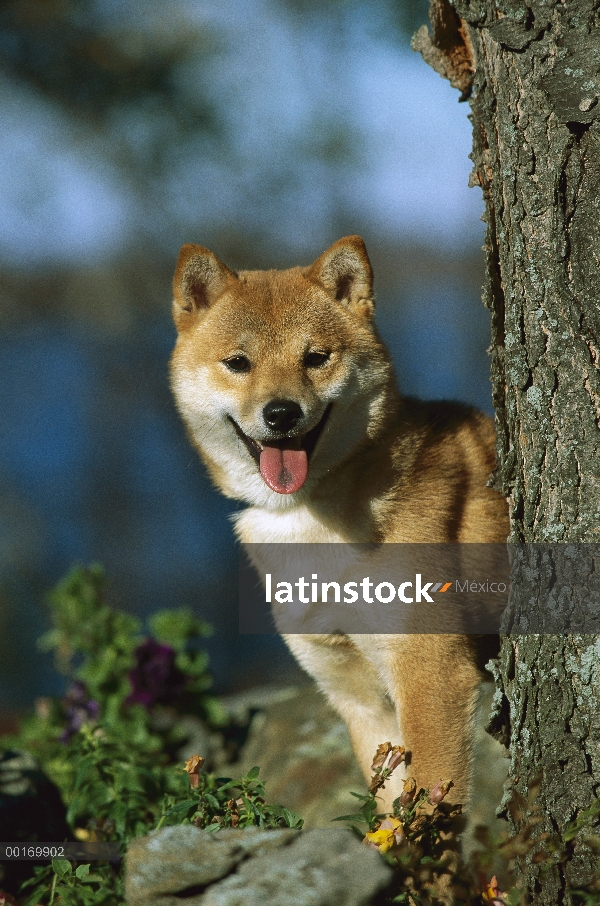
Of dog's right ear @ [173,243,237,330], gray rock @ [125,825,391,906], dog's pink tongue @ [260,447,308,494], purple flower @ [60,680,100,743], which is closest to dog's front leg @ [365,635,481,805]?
dog's pink tongue @ [260,447,308,494]

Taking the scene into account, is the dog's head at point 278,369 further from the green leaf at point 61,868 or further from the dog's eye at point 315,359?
the green leaf at point 61,868

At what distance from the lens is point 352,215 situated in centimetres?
538

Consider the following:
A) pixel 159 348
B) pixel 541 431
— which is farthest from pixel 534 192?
pixel 159 348

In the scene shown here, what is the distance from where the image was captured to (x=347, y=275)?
277cm

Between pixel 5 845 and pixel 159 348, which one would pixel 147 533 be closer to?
pixel 159 348

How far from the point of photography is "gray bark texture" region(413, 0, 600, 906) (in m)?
1.99

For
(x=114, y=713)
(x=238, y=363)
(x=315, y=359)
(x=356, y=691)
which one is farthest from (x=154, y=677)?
(x=315, y=359)

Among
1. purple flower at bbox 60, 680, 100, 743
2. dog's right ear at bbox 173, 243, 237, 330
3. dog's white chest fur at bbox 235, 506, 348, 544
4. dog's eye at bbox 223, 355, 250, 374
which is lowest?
purple flower at bbox 60, 680, 100, 743

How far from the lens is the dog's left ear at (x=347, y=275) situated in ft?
8.89

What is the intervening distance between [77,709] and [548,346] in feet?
8.52

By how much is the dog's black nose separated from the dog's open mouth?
6 cm

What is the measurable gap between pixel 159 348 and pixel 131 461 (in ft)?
2.49

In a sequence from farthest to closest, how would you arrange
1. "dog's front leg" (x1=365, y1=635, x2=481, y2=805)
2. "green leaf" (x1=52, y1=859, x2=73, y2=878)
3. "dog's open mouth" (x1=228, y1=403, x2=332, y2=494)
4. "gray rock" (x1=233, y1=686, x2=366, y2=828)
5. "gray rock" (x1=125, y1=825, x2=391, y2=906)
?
"gray rock" (x1=233, y1=686, x2=366, y2=828), "dog's open mouth" (x1=228, y1=403, x2=332, y2=494), "dog's front leg" (x1=365, y1=635, x2=481, y2=805), "green leaf" (x1=52, y1=859, x2=73, y2=878), "gray rock" (x1=125, y1=825, x2=391, y2=906)

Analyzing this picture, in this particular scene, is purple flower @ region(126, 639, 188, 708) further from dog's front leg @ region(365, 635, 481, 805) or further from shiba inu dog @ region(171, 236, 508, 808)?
dog's front leg @ region(365, 635, 481, 805)
